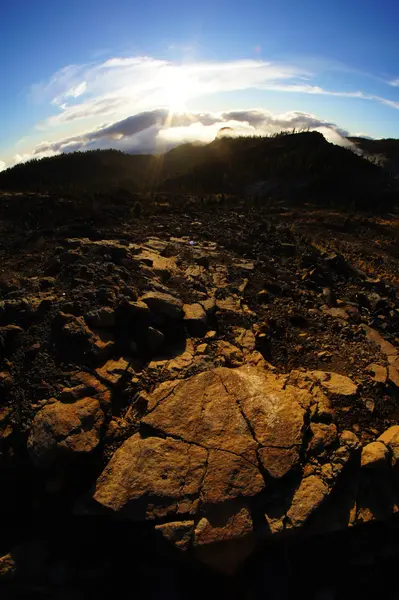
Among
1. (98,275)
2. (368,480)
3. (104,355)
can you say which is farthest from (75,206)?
(368,480)

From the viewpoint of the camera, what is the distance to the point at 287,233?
1012 cm

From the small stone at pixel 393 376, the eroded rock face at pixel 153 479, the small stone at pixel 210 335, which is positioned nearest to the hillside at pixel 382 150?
the small stone at pixel 393 376

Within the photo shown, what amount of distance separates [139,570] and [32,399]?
2074mm

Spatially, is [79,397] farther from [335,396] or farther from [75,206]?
[75,206]

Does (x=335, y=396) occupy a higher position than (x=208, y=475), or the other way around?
(x=335, y=396)

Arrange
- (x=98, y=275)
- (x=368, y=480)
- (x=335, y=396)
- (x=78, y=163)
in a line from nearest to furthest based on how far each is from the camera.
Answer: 1. (x=368, y=480)
2. (x=335, y=396)
3. (x=98, y=275)
4. (x=78, y=163)

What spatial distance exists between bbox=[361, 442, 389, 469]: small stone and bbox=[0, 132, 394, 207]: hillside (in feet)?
46.2

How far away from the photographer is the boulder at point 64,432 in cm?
344

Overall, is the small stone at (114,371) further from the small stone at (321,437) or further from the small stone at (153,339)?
the small stone at (321,437)

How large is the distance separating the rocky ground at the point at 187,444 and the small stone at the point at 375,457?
0.01 meters

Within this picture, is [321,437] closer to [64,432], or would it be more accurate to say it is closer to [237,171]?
[64,432]

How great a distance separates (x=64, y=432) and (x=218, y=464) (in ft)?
5.31

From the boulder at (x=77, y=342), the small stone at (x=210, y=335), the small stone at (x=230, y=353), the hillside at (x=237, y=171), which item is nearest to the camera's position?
the boulder at (x=77, y=342)

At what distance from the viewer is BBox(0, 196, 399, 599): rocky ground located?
10.7 ft
